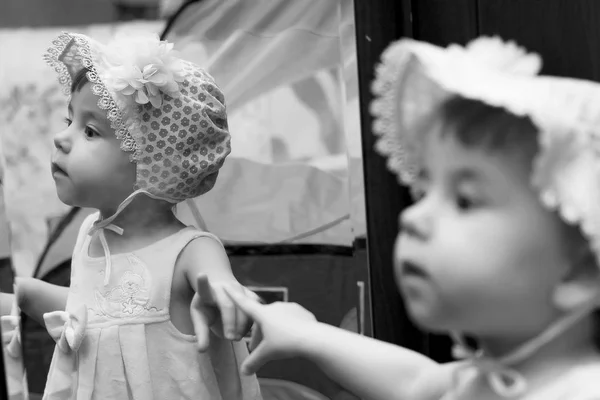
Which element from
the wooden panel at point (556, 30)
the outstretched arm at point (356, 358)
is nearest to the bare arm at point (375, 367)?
the outstretched arm at point (356, 358)

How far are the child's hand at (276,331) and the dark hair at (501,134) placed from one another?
18 centimetres

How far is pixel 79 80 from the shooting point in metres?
0.86

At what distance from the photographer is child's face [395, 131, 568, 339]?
1.47 feet

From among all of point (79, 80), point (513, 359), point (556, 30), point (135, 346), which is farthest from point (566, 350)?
point (79, 80)

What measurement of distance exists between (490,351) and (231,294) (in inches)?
9.1

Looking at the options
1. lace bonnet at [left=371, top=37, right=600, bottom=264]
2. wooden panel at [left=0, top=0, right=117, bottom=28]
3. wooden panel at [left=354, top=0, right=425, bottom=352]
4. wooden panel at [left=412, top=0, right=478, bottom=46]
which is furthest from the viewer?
wooden panel at [left=0, top=0, right=117, bottom=28]

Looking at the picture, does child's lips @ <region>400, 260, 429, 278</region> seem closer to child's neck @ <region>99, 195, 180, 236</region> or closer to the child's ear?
the child's ear

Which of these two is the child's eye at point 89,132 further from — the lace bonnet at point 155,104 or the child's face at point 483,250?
the child's face at point 483,250

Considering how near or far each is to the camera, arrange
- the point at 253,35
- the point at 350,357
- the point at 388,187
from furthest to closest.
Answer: the point at 253,35, the point at 388,187, the point at 350,357

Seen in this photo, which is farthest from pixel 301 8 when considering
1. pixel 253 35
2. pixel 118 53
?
pixel 118 53

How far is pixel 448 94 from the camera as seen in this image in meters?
0.48

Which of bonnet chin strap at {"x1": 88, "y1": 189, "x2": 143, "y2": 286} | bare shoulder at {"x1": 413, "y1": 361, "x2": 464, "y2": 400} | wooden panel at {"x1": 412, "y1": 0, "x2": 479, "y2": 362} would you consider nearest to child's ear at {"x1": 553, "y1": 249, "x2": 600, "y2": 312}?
bare shoulder at {"x1": 413, "y1": 361, "x2": 464, "y2": 400}

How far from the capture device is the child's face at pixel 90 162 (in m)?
0.84

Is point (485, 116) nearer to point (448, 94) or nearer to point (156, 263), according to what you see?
point (448, 94)
